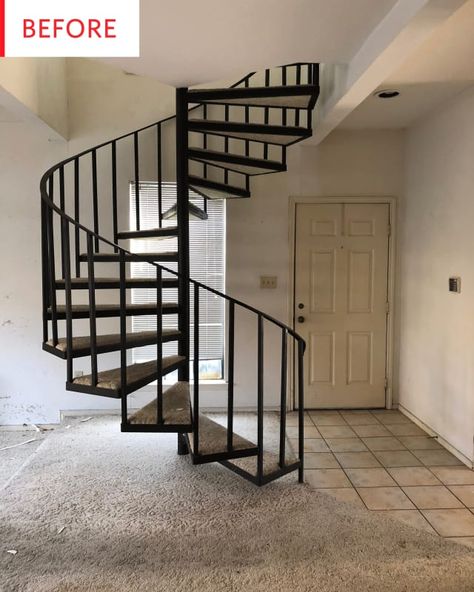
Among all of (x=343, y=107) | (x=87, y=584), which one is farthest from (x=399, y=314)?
(x=87, y=584)

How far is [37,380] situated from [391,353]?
10.4 ft

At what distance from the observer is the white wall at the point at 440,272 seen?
3.03 m

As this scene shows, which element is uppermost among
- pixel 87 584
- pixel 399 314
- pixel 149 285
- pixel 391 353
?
pixel 149 285

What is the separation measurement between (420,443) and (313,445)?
82cm

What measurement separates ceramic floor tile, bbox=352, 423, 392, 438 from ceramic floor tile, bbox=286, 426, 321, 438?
1.07 ft

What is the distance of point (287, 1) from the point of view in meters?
2.01

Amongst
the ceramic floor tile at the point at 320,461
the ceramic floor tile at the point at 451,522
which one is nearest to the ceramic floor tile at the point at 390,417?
the ceramic floor tile at the point at 320,461

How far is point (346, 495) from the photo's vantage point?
2.58 metres

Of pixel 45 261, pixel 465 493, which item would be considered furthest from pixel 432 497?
pixel 45 261

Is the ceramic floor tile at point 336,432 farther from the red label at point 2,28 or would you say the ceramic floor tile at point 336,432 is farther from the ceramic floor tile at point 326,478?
the red label at point 2,28

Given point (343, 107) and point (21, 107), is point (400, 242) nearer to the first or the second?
point (343, 107)

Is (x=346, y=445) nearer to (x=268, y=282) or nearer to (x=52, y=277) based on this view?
(x=268, y=282)

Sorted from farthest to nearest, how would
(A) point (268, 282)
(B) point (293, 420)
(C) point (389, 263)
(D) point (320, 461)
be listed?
1. (C) point (389, 263)
2. (A) point (268, 282)
3. (B) point (293, 420)
4. (D) point (320, 461)

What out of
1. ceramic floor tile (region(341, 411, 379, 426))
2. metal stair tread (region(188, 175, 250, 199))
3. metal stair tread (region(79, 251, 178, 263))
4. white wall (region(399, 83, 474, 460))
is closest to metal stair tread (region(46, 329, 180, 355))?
metal stair tread (region(79, 251, 178, 263))
